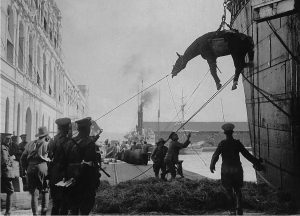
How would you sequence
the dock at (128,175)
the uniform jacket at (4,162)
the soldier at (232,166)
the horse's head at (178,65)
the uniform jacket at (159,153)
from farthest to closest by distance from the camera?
the dock at (128,175), the uniform jacket at (159,153), the horse's head at (178,65), the uniform jacket at (4,162), the soldier at (232,166)

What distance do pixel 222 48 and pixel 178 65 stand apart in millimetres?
1120

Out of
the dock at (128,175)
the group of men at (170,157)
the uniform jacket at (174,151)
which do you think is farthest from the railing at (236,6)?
the dock at (128,175)

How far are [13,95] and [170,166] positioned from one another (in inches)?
502

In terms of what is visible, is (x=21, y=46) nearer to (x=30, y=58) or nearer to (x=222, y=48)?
(x=30, y=58)

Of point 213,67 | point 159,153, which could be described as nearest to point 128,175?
point 159,153

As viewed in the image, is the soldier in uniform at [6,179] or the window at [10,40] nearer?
the soldier in uniform at [6,179]

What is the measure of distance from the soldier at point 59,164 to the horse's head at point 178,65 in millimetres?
A: 3191

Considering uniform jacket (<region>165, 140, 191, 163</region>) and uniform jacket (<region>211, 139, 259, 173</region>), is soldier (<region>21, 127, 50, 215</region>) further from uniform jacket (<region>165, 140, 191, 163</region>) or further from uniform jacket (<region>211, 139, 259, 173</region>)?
uniform jacket (<region>165, 140, 191, 163</region>)

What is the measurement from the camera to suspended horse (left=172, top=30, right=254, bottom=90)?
6582mm

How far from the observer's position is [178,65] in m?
7.49

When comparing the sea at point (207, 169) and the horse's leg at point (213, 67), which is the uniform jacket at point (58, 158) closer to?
the horse's leg at point (213, 67)

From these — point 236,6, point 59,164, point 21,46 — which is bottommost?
point 59,164

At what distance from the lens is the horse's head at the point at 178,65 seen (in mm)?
7430

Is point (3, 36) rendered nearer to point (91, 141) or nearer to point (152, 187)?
point (152, 187)
